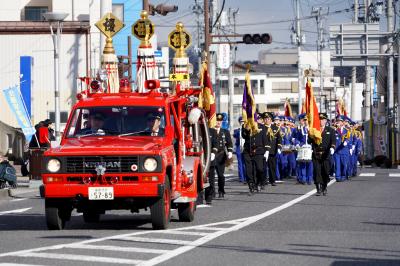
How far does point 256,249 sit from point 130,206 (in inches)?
135

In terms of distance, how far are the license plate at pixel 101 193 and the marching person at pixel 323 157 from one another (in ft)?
37.1

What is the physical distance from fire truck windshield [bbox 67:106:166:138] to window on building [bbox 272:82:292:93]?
10832 centimetres

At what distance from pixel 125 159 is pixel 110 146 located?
36 cm

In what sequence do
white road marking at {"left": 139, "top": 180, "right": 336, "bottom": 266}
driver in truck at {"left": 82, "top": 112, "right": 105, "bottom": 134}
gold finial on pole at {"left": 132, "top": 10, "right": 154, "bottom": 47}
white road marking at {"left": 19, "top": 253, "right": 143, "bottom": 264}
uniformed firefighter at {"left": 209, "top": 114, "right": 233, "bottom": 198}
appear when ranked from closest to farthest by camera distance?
white road marking at {"left": 19, "top": 253, "right": 143, "bottom": 264}
white road marking at {"left": 139, "top": 180, "right": 336, "bottom": 266}
driver in truck at {"left": 82, "top": 112, "right": 105, "bottom": 134}
gold finial on pole at {"left": 132, "top": 10, "right": 154, "bottom": 47}
uniformed firefighter at {"left": 209, "top": 114, "right": 233, "bottom": 198}

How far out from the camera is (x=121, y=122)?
724 inches

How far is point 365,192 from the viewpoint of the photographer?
2912cm

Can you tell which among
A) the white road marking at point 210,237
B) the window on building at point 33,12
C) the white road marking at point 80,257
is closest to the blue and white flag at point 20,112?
the white road marking at point 210,237

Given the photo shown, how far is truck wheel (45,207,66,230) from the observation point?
57.5ft

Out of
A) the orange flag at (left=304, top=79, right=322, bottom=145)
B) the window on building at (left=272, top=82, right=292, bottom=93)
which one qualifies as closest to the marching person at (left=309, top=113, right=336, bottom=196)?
the orange flag at (left=304, top=79, right=322, bottom=145)

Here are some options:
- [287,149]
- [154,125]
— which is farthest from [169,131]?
[287,149]

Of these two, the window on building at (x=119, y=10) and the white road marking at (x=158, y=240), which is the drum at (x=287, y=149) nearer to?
the white road marking at (x=158, y=240)

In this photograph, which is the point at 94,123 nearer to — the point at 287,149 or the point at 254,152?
the point at 254,152

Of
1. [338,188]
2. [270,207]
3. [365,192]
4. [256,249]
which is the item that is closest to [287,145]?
[338,188]

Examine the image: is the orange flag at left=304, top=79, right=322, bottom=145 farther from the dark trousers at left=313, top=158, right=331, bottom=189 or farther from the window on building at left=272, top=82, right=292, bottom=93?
the window on building at left=272, top=82, right=292, bottom=93
